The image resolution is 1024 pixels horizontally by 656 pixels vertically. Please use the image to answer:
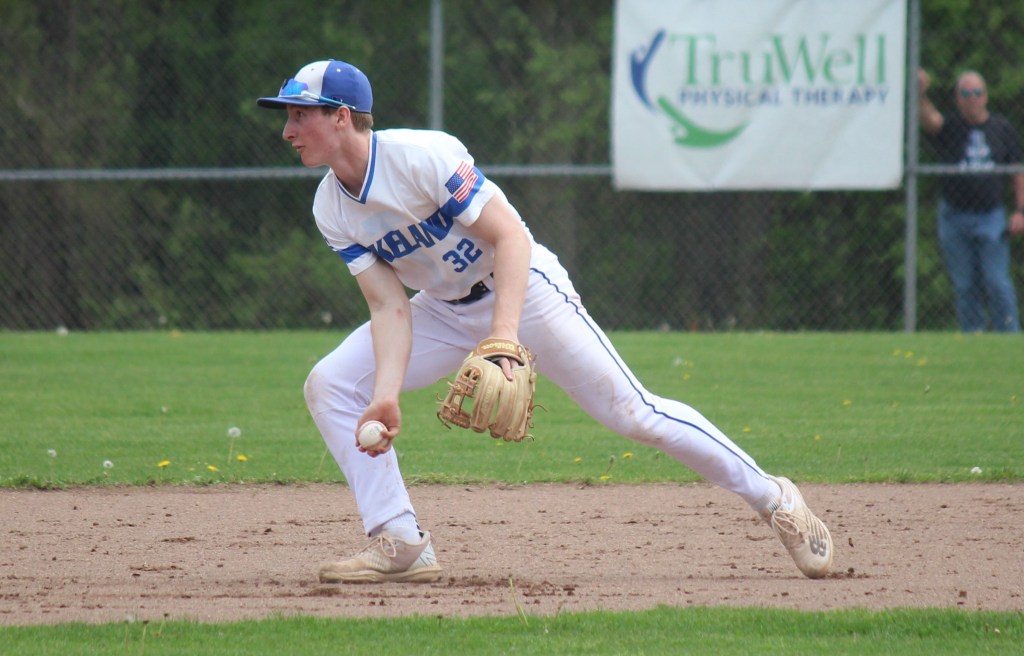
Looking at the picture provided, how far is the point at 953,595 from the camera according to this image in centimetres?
421

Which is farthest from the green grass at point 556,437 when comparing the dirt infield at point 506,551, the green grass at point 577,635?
the dirt infield at point 506,551

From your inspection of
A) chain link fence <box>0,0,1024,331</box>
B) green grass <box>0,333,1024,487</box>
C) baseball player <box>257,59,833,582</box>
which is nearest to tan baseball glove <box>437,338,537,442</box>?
baseball player <box>257,59,833,582</box>

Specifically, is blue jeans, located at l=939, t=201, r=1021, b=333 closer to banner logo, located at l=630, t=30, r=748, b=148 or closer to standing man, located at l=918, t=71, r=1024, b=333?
standing man, located at l=918, t=71, r=1024, b=333

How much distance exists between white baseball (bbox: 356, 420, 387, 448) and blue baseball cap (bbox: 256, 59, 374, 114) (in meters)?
0.96

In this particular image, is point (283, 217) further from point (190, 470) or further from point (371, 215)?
point (371, 215)

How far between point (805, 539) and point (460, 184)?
5.19 ft

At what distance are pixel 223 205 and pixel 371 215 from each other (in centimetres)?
1020

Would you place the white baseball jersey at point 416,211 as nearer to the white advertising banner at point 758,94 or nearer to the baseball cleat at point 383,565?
the baseball cleat at point 383,565

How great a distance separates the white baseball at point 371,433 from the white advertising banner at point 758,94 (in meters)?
7.96

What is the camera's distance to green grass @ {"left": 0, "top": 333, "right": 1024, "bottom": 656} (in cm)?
368

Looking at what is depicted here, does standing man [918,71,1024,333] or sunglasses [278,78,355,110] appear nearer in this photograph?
sunglasses [278,78,355,110]

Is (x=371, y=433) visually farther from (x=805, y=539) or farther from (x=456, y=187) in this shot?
(x=805, y=539)

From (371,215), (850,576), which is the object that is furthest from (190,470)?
(850,576)

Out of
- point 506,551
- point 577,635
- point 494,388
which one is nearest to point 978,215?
point 506,551
